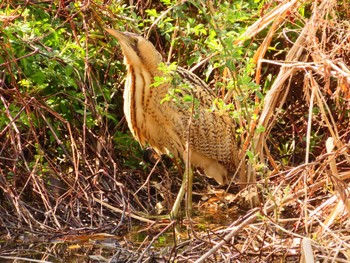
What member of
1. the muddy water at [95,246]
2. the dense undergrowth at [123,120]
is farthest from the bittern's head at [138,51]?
the muddy water at [95,246]

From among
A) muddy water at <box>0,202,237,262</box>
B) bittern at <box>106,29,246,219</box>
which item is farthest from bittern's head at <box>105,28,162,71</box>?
muddy water at <box>0,202,237,262</box>

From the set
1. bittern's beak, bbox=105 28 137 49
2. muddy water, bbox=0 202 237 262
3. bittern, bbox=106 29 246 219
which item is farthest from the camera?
bittern, bbox=106 29 246 219

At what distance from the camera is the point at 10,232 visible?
477 centimetres

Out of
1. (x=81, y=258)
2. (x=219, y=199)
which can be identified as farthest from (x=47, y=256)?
(x=219, y=199)

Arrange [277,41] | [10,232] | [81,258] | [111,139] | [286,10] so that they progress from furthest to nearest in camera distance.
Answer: [277,41]
[111,139]
[286,10]
[10,232]
[81,258]

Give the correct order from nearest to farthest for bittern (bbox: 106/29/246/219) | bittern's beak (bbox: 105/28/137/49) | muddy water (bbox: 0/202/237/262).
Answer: muddy water (bbox: 0/202/237/262) < bittern's beak (bbox: 105/28/137/49) < bittern (bbox: 106/29/246/219)

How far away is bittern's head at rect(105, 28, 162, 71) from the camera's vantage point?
5076 mm

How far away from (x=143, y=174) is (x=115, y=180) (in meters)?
0.68

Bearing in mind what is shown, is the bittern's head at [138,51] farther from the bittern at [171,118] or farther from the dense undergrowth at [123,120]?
the dense undergrowth at [123,120]

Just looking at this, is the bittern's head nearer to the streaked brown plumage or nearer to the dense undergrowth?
the streaked brown plumage

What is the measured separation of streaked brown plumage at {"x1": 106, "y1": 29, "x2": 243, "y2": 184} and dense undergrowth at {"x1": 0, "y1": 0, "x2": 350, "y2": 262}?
0.42 ft

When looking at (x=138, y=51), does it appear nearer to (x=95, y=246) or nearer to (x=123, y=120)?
(x=123, y=120)

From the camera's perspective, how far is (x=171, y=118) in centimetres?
525

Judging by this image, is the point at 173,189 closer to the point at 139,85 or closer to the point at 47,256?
the point at 139,85
